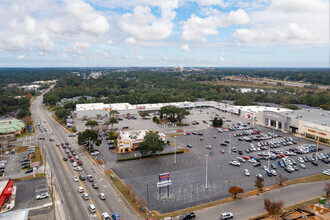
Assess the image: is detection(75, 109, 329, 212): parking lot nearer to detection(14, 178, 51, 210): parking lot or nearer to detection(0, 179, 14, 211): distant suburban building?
detection(14, 178, 51, 210): parking lot

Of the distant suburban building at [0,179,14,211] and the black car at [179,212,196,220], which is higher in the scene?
the distant suburban building at [0,179,14,211]

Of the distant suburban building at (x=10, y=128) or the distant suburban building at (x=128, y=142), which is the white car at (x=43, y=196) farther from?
the distant suburban building at (x=10, y=128)

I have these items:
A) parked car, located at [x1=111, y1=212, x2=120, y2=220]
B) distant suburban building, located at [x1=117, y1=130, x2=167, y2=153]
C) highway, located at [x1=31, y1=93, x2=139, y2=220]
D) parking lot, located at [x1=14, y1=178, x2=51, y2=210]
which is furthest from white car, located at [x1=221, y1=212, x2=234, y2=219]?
distant suburban building, located at [x1=117, y1=130, x2=167, y2=153]

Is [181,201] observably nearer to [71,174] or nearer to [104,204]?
[104,204]

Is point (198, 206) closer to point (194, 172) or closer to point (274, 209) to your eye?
point (274, 209)

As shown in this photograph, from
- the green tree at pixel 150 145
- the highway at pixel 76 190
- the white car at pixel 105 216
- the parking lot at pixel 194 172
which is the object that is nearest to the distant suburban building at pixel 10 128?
the highway at pixel 76 190

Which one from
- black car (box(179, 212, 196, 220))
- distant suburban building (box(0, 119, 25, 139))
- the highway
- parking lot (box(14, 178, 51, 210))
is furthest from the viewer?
distant suburban building (box(0, 119, 25, 139))
